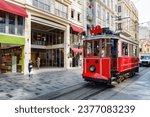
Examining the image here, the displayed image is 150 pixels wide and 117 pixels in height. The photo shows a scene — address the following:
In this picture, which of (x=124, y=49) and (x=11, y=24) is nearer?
(x=124, y=49)

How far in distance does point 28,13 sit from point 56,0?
613cm

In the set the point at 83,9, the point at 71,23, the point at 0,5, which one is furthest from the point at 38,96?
the point at 83,9

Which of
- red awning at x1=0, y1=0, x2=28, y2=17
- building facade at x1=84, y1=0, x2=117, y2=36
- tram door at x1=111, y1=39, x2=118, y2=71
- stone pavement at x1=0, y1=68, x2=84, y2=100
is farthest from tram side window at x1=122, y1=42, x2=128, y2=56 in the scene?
building facade at x1=84, y1=0, x2=117, y2=36

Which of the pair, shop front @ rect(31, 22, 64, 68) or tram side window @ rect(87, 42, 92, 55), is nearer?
tram side window @ rect(87, 42, 92, 55)

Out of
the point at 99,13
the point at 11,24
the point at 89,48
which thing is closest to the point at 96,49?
the point at 89,48

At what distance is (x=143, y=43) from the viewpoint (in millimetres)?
71188

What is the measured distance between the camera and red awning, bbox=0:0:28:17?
16.7 metres

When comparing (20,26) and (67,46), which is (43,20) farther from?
(67,46)

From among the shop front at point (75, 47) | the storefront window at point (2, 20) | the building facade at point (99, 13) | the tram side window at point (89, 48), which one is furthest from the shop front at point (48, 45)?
the tram side window at point (89, 48)

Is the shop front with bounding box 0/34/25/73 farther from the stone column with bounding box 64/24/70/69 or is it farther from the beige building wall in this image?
the stone column with bounding box 64/24/70/69

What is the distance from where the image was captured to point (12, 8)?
58.2 feet

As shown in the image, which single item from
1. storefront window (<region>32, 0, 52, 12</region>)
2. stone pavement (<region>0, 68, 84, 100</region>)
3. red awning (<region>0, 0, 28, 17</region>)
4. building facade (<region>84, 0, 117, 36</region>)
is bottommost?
stone pavement (<region>0, 68, 84, 100</region>)

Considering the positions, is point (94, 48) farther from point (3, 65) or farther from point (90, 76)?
point (3, 65)

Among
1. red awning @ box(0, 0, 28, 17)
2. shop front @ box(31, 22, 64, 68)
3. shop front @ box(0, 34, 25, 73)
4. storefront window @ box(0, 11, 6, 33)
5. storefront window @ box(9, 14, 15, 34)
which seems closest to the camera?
red awning @ box(0, 0, 28, 17)
